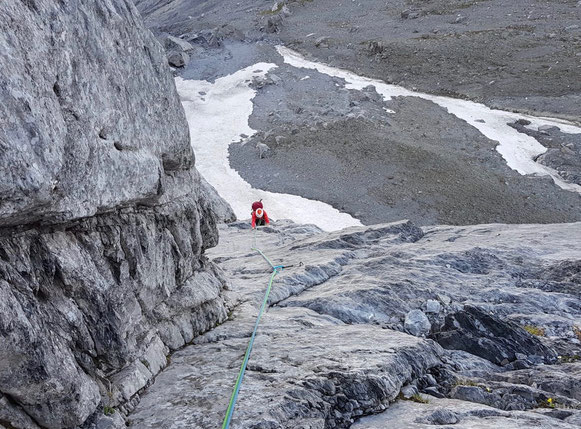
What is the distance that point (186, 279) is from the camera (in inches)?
503

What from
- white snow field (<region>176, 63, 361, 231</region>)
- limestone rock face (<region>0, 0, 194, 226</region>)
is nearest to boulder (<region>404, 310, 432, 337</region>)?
limestone rock face (<region>0, 0, 194, 226</region>)

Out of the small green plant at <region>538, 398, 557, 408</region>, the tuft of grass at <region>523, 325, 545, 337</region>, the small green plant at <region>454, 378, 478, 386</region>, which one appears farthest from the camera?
the tuft of grass at <region>523, 325, 545, 337</region>

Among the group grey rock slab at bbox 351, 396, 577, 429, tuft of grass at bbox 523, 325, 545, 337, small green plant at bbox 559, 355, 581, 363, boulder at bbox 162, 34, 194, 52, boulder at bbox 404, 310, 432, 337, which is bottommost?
tuft of grass at bbox 523, 325, 545, 337

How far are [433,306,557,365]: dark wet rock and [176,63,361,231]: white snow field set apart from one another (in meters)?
22.6

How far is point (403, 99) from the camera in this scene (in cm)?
5809

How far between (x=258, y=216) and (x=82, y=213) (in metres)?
22.4

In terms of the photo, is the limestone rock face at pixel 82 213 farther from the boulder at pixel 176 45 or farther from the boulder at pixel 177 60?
the boulder at pixel 176 45

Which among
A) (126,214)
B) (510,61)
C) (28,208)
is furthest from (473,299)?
(510,61)

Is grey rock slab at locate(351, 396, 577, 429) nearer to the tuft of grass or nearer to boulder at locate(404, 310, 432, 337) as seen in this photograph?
boulder at locate(404, 310, 432, 337)

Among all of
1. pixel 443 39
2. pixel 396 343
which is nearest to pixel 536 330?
pixel 396 343

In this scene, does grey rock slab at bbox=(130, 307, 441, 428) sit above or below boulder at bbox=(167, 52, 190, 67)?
below

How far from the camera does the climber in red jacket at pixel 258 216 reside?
29797 mm

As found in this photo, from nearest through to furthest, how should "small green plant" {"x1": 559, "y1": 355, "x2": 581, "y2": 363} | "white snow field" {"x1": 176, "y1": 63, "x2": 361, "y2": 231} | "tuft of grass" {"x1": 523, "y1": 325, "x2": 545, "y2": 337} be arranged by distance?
"small green plant" {"x1": 559, "y1": 355, "x2": 581, "y2": 363}, "tuft of grass" {"x1": 523, "y1": 325, "x2": 545, "y2": 337}, "white snow field" {"x1": 176, "y1": 63, "x2": 361, "y2": 231}

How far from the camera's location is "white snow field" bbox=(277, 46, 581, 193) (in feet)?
143
